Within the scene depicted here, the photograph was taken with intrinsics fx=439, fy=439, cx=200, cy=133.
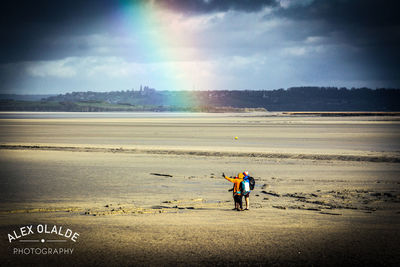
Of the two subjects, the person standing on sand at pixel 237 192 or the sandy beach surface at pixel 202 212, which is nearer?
the sandy beach surface at pixel 202 212

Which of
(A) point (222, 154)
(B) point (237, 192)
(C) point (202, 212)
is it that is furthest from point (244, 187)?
(A) point (222, 154)

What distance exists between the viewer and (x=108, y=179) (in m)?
17.9

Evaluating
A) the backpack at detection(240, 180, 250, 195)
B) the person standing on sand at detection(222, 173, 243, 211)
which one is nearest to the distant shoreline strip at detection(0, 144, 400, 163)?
the person standing on sand at detection(222, 173, 243, 211)

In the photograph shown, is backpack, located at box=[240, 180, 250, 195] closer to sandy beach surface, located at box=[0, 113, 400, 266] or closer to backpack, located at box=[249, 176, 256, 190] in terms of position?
backpack, located at box=[249, 176, 256, 190]

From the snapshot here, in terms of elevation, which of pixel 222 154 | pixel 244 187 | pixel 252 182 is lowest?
pixel 222 154

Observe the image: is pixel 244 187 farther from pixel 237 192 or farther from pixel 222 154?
pixel 222 154

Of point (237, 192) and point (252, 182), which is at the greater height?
point (252, 182)

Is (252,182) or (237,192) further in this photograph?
(237,192)

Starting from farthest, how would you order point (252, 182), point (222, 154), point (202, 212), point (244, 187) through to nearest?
point (222, 154)
point (202, 212)
point (244, 187)
point (252, 182)

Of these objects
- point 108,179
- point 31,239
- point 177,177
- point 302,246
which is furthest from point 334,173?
point 31,239

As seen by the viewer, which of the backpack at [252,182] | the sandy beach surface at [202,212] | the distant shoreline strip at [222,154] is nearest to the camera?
the sandy beach surface at [202,212]

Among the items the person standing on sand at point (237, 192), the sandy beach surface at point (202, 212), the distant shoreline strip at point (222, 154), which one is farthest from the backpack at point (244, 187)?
the distant shoreline strip at point (222, 154)

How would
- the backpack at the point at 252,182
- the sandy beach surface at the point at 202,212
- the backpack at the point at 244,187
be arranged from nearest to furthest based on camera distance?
1. the sandy beach surface at the point at 202,212
2. the backpack at the point at 252,182
3. the backpack at the point at 244,187

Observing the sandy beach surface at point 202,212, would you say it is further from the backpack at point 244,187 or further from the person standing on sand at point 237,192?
the backpack at point 244,187
